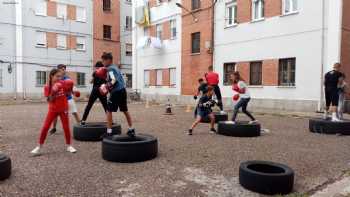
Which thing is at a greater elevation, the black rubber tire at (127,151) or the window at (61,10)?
the window at (61,10)

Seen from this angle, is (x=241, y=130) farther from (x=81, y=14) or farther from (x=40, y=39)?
(x=81, y=14)

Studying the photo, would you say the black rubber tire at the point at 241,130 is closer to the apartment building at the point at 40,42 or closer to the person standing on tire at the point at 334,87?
the person standing on tire at the point at 334,87

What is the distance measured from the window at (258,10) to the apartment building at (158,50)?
23.0ft

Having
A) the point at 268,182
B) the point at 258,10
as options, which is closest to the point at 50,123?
the point at 268,182

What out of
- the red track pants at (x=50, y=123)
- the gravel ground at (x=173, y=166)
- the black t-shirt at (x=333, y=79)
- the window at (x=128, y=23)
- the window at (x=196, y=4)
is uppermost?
the window at (x=128, y=23)

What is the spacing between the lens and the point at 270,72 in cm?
1752

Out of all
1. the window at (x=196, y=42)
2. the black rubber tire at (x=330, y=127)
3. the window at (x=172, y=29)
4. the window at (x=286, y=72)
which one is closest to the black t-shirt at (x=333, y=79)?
the black rubber tire at (x=330, y=127)

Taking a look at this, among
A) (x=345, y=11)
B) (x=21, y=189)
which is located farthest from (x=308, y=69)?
(x=21, y=189)

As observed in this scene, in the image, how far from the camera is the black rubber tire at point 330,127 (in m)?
8.61

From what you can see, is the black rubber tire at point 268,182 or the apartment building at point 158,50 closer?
the black rubber tire at point 268,182

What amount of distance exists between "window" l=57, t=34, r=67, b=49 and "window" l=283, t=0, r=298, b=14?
919 inches

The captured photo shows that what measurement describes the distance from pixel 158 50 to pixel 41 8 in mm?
13574

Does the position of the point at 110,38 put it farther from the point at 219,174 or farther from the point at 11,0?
the point at 219,174

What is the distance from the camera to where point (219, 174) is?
488cm
